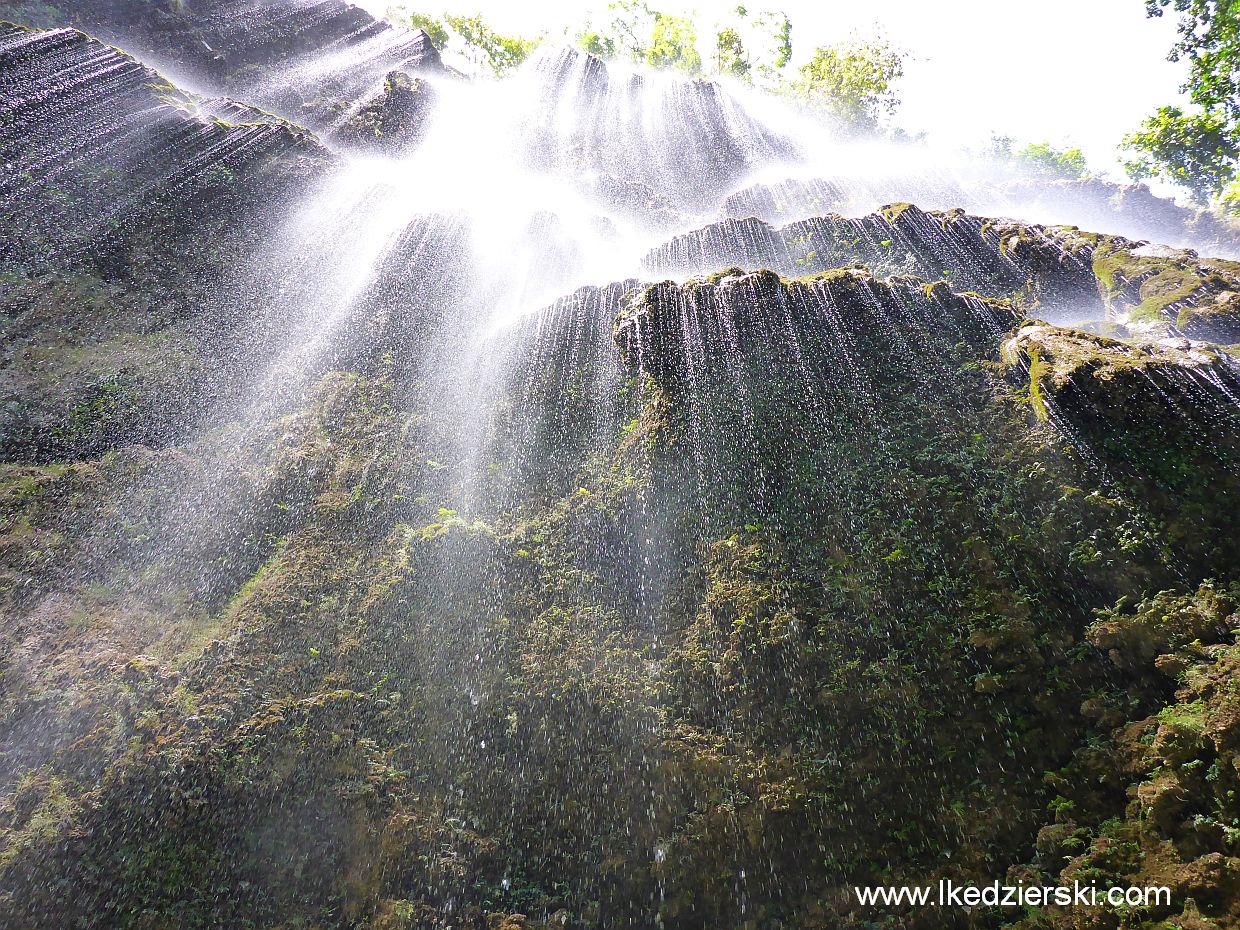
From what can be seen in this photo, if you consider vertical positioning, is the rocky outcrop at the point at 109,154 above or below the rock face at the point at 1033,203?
above

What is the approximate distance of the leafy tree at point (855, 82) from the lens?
34594mm

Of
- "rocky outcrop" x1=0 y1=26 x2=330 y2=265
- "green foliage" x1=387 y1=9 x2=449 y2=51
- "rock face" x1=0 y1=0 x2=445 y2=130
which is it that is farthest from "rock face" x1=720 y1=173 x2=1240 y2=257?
"green foliage" x1=387 y1=9 x2=449 y2=51

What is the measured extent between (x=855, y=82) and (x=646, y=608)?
131ft

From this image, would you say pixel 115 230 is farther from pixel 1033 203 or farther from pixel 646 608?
pixel 1033 203

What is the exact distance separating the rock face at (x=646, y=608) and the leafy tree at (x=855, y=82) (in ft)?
91.8

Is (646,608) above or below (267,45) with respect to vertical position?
below

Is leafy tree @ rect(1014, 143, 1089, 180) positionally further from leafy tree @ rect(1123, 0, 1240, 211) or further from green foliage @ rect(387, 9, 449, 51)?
green foliage @ rect(387, 9, 449, 51)

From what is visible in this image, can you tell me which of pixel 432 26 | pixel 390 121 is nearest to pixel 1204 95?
pixel 390 121

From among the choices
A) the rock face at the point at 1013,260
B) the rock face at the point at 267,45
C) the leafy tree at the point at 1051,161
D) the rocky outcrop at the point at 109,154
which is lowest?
the leafy tree at the point at 1051,161

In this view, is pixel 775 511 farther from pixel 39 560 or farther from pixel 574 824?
pixel 39 560

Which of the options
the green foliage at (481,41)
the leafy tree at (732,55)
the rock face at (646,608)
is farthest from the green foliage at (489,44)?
the rock face at (646,608)

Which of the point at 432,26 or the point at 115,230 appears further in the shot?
the point at 432,26

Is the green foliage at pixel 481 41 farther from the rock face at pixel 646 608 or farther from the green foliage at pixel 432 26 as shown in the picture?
the rock face at pixel 646 608

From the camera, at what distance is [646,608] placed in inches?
337
